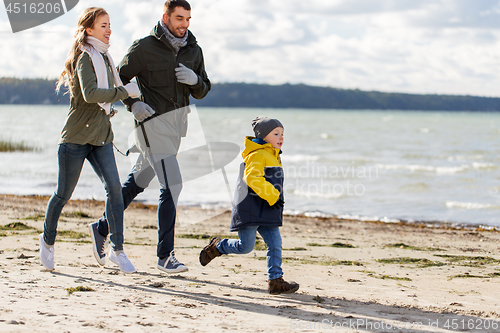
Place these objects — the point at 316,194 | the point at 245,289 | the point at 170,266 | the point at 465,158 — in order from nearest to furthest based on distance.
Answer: the point at 245,289
the point at 170,266
the point at 316,194
the point at 465,158

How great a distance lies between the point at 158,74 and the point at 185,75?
224mm

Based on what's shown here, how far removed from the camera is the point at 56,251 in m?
4.89

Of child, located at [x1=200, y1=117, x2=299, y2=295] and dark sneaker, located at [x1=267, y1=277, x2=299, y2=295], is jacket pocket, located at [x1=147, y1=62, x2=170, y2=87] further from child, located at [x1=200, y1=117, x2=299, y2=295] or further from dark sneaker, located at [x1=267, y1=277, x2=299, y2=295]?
dark sneaker, located at [x1=267, y1=277, x2=299, y2=295]

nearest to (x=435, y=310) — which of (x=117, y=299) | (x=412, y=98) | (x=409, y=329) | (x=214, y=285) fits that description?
(x=409, y=329)

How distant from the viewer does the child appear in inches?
146

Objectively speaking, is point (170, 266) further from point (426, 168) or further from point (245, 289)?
point (426, 168)

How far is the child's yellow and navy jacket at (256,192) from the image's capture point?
146 inches

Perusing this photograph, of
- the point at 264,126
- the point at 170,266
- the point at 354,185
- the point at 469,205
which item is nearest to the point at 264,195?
the point at 264,126

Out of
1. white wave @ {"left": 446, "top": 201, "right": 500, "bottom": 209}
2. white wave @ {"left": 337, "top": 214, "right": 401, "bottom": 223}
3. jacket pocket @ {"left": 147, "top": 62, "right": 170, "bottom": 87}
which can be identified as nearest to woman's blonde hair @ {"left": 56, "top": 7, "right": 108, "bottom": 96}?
jacket pocket @ {"left": 147, "top": 62, "right": 170, "bottom": 87}

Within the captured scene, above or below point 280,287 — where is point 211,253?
above

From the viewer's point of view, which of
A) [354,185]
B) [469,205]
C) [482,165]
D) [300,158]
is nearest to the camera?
[469,205]

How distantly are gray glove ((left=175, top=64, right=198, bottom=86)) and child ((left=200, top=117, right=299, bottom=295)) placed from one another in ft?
2.18

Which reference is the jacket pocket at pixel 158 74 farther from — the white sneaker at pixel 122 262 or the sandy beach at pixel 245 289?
the sandy beach at pixel 245 289

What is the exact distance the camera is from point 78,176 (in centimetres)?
400
